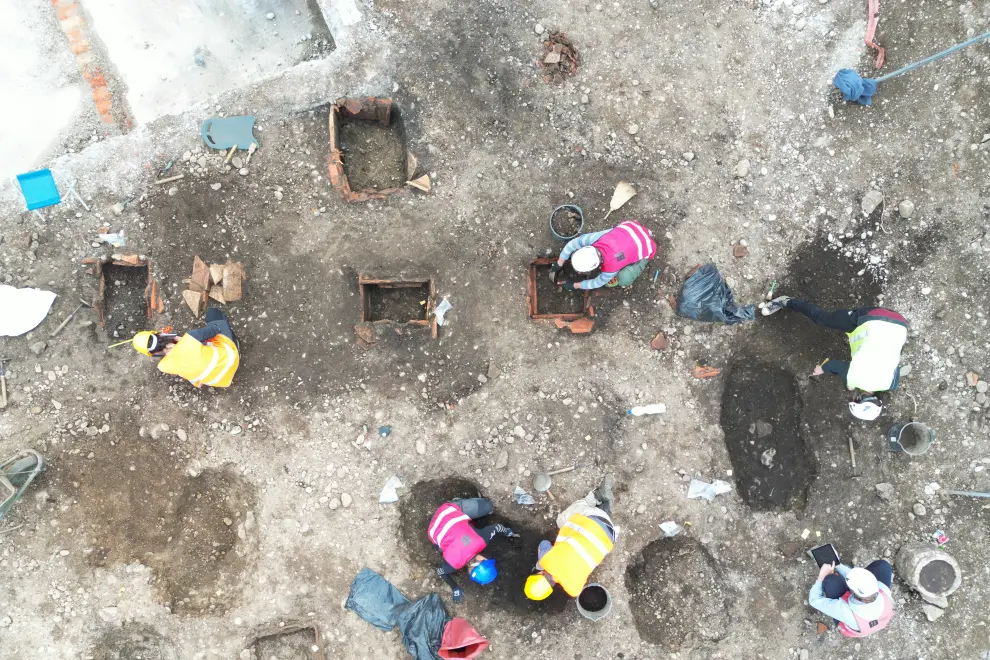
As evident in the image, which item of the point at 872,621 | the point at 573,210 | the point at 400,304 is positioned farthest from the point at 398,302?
the point at 872,621

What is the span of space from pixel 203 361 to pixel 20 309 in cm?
204

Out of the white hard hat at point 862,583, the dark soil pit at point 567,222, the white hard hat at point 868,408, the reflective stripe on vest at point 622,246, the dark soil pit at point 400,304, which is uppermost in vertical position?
the reflective stripe on vest at point 622,246

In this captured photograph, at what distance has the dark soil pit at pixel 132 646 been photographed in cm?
515

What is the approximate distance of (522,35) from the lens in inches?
208

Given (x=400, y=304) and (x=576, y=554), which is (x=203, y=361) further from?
(x=576, y=554)

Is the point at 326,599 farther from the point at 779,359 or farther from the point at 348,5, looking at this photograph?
the point at 348,5

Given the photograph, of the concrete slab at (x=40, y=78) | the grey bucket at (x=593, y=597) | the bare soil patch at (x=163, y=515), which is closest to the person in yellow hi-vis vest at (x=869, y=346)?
the grey bucket at (x=593, y=597)

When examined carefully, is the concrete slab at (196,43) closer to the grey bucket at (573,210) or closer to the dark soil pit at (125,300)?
the dark soil pit at (125,300)

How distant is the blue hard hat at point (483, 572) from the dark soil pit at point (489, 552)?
33 centimetres

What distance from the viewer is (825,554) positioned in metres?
5.28

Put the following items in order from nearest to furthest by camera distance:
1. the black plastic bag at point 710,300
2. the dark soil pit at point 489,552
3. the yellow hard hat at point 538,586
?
the yellow hard hat at point 538,586, the black plastic bag at point 710,300, the dark soil pit at point 489,552

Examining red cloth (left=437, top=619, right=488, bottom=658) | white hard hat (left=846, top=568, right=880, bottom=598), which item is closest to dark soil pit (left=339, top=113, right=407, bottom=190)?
red cloth (left=437, top=619, right=488, bottom=658)

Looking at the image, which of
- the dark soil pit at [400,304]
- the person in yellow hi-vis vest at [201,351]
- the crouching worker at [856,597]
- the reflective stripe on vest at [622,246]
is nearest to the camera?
the person in yellow hi-vis vest at [201,351]

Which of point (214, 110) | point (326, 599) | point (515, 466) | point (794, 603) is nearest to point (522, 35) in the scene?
point (214, 110)
